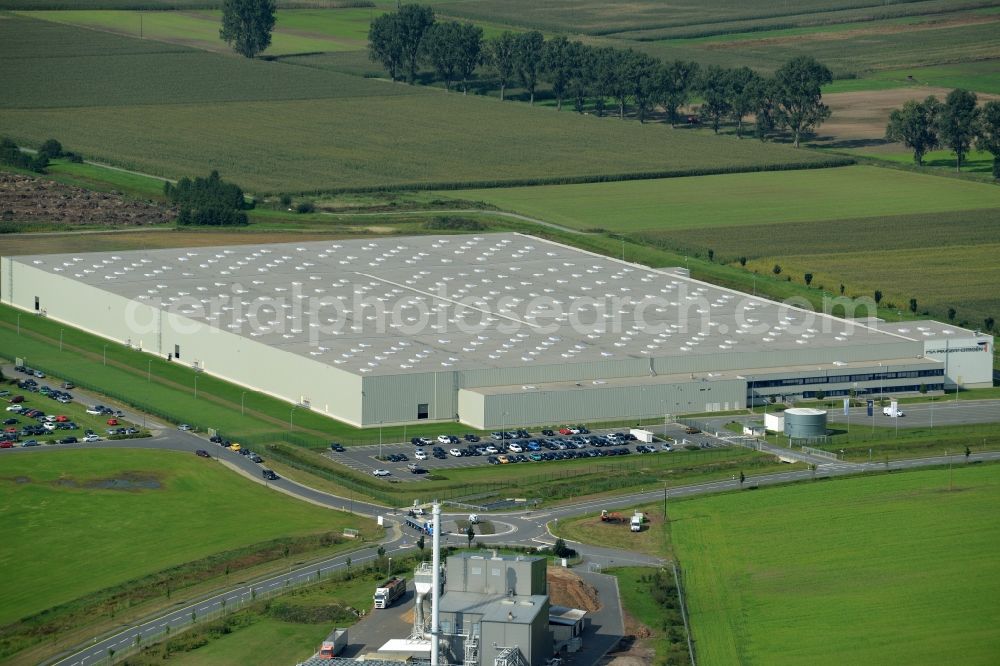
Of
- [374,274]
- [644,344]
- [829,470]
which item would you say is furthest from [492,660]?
[374,274]

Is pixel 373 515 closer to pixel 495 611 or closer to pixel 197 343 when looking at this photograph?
pixel 495 611

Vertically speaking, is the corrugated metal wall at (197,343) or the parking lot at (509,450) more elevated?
the corrugated metal wall at (197,343)

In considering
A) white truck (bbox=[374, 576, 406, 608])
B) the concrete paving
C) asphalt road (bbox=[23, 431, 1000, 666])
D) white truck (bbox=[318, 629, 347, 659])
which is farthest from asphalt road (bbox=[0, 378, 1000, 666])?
white truck (bbox=[318, 629, 347, 659])

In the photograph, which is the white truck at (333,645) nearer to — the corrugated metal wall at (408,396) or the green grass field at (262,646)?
the green grass field at (262,646)

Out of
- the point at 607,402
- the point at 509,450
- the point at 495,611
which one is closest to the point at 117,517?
the point at 509,450

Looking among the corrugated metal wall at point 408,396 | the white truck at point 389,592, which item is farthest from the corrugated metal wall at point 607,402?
the white truck at point 389,592

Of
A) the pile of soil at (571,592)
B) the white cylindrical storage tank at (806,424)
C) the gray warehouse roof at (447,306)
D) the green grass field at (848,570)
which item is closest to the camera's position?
the green grass field at (848,570)

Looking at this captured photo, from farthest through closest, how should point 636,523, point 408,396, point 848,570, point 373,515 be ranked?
point 408,396
point 373,515
point 636,523
point 848,570

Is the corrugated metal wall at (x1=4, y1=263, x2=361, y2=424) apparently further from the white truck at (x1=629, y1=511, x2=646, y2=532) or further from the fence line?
the fence line
